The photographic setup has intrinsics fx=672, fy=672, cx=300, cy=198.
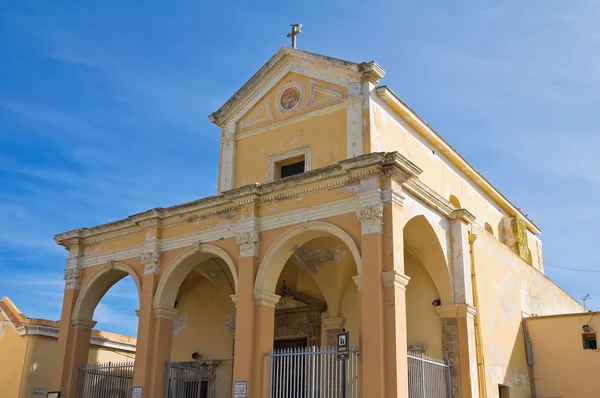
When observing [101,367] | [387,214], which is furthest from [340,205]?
[101,367]

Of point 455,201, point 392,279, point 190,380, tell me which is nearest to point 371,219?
point 392,279

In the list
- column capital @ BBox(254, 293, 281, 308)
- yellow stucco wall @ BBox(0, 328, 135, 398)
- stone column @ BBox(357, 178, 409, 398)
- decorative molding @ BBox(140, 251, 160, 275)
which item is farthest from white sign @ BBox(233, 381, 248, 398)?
yellow stucco wall @ BBox(0, 328, 135, 398)

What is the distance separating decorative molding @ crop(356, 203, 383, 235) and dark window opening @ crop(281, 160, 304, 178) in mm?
3890

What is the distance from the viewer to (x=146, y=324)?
14312mm

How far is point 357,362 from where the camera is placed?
11086mm

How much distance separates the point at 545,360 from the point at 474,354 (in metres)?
3.64

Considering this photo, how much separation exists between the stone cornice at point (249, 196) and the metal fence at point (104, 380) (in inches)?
119

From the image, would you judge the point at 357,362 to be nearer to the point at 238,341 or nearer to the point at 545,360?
the point at 238,341

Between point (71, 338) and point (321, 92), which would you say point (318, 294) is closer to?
point (321, 92)

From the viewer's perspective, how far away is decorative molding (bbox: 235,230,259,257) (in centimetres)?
1308

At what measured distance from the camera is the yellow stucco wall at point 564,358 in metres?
15.0

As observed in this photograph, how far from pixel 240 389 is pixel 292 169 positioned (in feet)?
18.0

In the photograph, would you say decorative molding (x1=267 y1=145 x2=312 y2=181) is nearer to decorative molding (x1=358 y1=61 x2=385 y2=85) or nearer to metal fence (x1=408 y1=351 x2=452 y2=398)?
decorative molding (x1=358 y1=61 x2=385 y2=85)

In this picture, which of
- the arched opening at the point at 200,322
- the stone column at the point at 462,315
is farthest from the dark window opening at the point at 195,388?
the stone column at the point at 462,315
